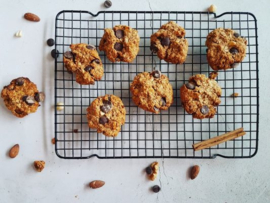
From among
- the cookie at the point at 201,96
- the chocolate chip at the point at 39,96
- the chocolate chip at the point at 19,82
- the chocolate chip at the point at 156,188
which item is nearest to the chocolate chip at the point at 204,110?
the cookie at the point at 201,96

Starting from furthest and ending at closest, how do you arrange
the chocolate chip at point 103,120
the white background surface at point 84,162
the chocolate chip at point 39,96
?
1. the white background surface at point 84,162
2. the chocolate chip at point 39,96
3. the chocolate chip at point 103,120

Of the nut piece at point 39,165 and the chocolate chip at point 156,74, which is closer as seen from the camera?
the chocolate chip at point 156,74

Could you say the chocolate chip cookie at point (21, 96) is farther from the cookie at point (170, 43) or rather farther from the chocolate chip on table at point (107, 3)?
the cookie at point (170, 43)

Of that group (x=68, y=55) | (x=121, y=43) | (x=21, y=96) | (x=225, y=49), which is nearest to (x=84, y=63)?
(x=68, y=55)

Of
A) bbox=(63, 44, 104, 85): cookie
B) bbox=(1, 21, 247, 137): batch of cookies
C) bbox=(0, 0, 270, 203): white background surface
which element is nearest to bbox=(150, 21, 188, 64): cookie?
bbox=(1, 21, 247, 137): batch of cookies

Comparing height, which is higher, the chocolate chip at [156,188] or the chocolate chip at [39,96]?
the chocolate chip at [39,96]

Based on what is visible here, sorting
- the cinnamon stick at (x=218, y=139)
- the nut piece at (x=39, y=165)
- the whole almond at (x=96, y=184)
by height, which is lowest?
the whole almond at (x=96, y=184)

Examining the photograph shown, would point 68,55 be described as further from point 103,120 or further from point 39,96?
point 103,120
